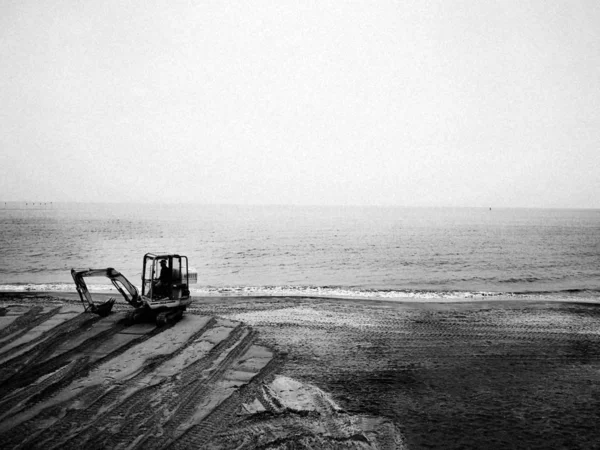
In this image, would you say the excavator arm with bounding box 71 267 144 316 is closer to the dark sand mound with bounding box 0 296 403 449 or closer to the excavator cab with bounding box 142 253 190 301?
the excavator cab with bounding box 142 253 190 301

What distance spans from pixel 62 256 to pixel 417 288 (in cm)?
3488

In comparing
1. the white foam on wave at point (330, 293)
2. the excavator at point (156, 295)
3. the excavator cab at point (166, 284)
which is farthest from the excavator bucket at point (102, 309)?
the white foam on wave at point (330, 293)

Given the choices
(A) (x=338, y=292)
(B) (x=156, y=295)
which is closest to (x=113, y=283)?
(B) (x=156, y=295)

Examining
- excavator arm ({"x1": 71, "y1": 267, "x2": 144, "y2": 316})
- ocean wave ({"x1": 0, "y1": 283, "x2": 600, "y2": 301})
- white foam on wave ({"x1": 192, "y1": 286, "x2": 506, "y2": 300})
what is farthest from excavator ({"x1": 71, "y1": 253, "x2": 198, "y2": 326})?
white foam on wave ({"x1": 192, "y1": 286, "x2": 506, "y2": 300})

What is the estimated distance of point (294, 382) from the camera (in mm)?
8656

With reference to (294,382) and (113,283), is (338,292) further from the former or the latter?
(113,283)

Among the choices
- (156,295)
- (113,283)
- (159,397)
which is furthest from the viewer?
(156,295)

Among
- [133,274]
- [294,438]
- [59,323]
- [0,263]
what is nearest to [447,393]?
[294,438]

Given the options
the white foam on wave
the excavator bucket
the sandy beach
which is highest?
the excavator bucket

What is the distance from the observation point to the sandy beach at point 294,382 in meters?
6.50

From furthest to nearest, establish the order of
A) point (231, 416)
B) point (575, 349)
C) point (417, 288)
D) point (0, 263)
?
point (0, 263) < point (417, 288) < point (575, 349) < point (231, 416)

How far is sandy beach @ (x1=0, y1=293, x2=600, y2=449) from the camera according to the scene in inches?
256

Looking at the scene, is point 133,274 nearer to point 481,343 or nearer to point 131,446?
point 131,446

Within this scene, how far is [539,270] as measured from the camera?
2959cm
